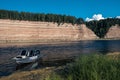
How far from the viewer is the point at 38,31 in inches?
5989

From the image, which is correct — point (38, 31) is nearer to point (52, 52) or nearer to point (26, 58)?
point (52, 52)

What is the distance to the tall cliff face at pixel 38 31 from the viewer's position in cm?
13625

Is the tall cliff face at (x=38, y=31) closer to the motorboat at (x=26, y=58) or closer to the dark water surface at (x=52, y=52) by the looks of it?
the dark water surface at (x=52, y=52)

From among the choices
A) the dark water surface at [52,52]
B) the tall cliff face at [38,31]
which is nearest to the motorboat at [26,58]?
the dark water surface at [52,52]

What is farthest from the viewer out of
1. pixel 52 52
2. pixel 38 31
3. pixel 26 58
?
pixel 38 31

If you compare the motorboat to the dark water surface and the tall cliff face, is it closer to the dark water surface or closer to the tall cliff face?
the dark water surface

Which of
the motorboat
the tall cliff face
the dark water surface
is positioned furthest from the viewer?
the tall cliff face

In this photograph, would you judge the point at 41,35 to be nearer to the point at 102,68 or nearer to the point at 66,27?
the point at 66,27

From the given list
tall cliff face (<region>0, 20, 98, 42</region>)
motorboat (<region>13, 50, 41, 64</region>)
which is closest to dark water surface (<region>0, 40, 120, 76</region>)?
motorboat (<region>13, 50, 41, 64</region>)

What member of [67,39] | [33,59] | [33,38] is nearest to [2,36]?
[33,38]

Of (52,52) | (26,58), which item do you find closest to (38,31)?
(52,52)

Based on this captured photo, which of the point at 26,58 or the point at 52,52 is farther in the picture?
the point at 52,52

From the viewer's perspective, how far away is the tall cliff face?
136 metres

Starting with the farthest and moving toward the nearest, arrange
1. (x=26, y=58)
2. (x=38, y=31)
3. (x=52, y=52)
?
(x=38, y=31)
(x=52, y=52)
(x=26, y=58)
